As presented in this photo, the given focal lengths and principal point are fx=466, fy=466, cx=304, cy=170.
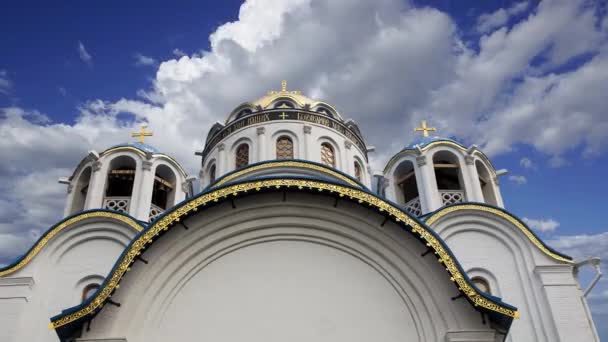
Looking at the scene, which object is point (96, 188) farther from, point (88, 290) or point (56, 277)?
point (88, 290)

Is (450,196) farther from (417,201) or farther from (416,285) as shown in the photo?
(416,285)

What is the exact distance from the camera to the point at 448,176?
16781mm

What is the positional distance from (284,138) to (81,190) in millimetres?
7159

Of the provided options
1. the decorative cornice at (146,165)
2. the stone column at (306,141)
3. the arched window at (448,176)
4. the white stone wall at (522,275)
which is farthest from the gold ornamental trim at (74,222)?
the arched window at (448,176)

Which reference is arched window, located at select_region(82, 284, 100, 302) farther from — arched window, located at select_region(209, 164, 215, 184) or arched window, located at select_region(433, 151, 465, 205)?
arched window, located at select_region(433, 151, 465, 205)

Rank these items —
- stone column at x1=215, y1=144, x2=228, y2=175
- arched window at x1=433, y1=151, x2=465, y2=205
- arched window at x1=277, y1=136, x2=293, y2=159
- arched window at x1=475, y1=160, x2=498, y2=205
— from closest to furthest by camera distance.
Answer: arched window at x1=433, y1=151, x2=465, y2=205
arched window at x1=475, y1=160, x2=498, y2=205
arched window at x1=277, y1=136, x2=293, y2=159
stone column at x1=215, y1=144, x2=228, y2=175

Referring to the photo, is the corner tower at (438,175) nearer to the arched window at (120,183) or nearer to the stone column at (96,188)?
the arched window at (120,183)

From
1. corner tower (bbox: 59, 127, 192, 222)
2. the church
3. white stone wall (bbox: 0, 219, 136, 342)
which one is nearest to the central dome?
corner tower (bbox: 59, 127, 192, 222)

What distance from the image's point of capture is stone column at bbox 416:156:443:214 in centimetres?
1425

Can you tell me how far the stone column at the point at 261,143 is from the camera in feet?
53.6

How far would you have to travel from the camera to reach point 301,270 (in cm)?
884

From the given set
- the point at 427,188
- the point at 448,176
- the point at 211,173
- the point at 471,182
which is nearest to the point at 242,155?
the point at 211,173

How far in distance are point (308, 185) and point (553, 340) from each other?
778 centimetres

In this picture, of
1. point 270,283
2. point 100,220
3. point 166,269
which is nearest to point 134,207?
point 100,220
